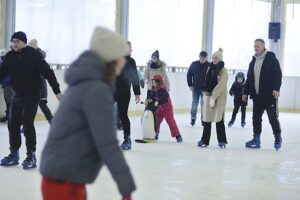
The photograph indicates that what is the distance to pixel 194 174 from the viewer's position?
19.2 ft

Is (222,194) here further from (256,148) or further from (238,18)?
(238,18)

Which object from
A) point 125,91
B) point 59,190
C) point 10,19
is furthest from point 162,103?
point 59,190

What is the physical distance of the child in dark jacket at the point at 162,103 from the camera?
8.52 meters

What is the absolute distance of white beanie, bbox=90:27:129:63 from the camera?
2.22m

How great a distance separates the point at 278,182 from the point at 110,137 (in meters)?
3.80

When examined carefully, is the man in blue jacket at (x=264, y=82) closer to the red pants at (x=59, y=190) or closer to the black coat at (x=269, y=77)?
the black coat at (x=269, y=77)

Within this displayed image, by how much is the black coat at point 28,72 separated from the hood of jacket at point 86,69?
327cm

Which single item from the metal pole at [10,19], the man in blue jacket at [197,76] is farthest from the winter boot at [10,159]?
the man in blue jacket at [197,76]

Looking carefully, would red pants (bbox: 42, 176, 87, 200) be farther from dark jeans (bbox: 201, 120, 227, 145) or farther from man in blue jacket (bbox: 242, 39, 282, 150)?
man in blue jacket (bbox: 242, 39, 282, 150)

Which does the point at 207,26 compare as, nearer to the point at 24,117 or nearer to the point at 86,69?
the point at 24,117

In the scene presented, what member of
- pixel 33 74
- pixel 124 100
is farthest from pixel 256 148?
pixel 33 74

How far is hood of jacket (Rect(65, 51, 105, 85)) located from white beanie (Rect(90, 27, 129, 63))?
1.0 inches

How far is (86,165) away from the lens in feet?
7.54

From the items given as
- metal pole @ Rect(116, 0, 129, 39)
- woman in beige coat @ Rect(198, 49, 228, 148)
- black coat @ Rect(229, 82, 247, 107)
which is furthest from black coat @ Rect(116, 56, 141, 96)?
metal pole @ Rect(116, 0, 129, 39)
